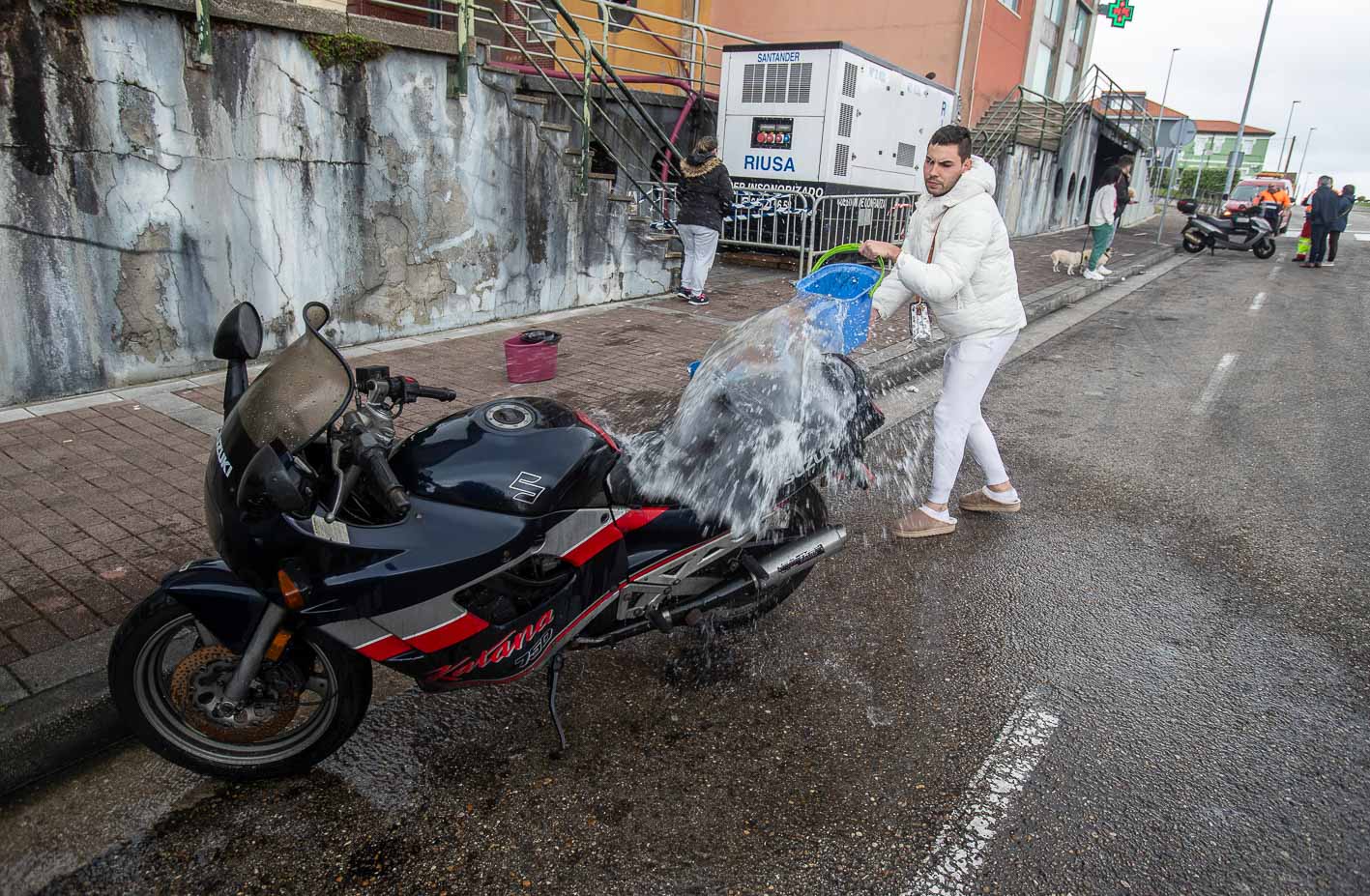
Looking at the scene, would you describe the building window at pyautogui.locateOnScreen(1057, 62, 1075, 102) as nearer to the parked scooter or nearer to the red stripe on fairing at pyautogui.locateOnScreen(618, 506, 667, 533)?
the parked scooter

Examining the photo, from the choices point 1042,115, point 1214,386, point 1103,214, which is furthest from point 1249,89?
point 1214,386

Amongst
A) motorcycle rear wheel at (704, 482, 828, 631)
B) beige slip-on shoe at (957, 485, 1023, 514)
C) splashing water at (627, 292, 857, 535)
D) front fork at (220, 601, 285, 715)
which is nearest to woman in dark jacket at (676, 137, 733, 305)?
beige slip-on shoe at (957, 485, 1023, 514)

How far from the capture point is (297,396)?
231 cm

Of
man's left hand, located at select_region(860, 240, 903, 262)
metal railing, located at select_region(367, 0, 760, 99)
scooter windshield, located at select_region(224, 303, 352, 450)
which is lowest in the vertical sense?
scooter windshield, located at select_region(224, 303, 352, 450)

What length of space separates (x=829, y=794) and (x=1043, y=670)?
48.6 inches

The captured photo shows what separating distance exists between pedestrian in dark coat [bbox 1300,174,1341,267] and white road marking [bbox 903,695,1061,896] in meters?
19.3

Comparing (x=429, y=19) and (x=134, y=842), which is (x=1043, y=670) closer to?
(x=134, y=842)

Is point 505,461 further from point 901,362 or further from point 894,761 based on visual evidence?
point 901,362

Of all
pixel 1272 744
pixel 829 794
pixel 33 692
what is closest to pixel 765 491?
pixel 829 794

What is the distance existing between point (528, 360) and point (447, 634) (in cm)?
435

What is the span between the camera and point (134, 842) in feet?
8.32

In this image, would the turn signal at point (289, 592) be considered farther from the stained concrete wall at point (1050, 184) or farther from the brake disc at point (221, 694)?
the stained concrete wall at point (1050, 184)

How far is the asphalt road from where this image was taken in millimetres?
2477

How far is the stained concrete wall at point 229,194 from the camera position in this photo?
5.65 m
